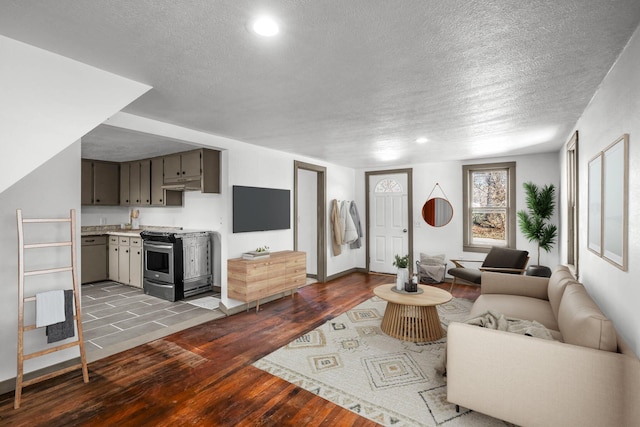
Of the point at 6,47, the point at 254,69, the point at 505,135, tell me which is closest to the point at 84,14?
the point at 6,47

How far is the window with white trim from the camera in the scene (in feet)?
17.4

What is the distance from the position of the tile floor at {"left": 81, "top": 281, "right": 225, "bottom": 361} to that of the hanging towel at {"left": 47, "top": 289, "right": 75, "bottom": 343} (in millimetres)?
498

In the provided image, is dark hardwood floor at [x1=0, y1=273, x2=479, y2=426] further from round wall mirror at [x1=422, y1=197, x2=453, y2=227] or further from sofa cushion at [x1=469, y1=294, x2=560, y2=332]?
round wall mirror at [x1=422, y1=197, x2=453, y2=227]

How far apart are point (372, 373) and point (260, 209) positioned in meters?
2.80

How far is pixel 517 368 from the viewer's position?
71.6 inches

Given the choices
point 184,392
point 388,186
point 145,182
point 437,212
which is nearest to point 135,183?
point 145,182

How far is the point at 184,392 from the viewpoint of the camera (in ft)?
7.62

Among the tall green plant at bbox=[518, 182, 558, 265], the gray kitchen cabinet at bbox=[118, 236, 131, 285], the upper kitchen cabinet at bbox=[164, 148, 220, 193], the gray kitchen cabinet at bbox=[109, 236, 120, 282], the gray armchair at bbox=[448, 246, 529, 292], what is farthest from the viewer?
the gray kitchen cabinet at bbox=[109, 236, 120, 282]

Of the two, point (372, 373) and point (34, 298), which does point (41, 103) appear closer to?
point (34, 298)

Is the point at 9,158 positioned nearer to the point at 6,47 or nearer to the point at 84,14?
the point at 6,47

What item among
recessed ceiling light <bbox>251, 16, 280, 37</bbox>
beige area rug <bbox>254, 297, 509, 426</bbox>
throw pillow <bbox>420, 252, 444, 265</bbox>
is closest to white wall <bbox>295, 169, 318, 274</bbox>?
throw pillow <bbox>420, 252, 444, 265</bbox>

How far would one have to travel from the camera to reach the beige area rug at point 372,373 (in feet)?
6.79

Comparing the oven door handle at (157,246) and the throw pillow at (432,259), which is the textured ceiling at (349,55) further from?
the throw pillow at (432,259)

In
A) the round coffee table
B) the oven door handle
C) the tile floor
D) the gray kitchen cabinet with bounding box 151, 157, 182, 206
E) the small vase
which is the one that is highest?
the gray kitchen cabinet with bounding box 151, 157, 182, 206
